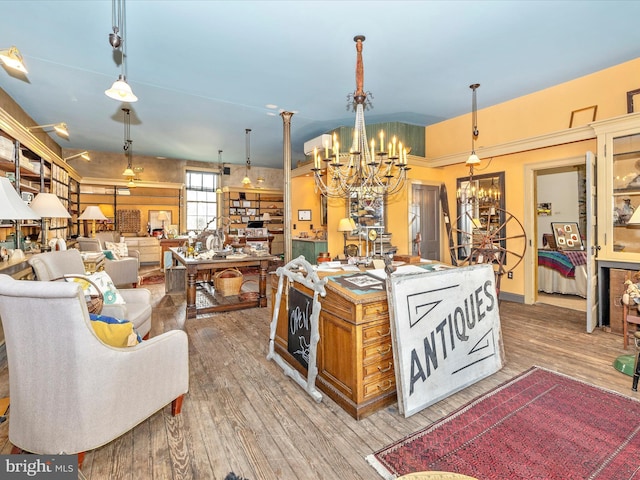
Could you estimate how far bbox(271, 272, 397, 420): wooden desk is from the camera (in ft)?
6.53

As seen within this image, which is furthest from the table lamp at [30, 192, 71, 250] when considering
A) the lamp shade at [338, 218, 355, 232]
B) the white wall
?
the white wall

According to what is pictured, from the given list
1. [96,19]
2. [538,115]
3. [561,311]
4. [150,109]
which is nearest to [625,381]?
[561,311]

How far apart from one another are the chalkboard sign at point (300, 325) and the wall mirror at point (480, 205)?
3660 mm

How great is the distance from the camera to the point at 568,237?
17.6 feet

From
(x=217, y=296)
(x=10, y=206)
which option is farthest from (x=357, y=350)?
(x=217, y=296)

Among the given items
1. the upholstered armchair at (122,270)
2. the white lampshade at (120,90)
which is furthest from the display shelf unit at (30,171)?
the white lampshade at (120,90)

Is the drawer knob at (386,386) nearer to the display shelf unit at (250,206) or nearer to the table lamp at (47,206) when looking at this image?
the table lamp at (47,206)

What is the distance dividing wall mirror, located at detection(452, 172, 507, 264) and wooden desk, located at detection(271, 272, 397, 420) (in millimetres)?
3646

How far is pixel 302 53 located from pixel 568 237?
5.28m

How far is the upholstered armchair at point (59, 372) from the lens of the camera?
55.2 inches

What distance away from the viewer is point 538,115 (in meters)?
4.68

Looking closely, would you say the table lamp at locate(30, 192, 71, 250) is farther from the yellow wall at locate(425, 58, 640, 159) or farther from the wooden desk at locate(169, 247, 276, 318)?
the yellow wall at locate(425, 58, 640, 159)

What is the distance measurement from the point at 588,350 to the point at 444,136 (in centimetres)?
423

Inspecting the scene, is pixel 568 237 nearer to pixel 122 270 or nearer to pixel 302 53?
pixel 302 53
